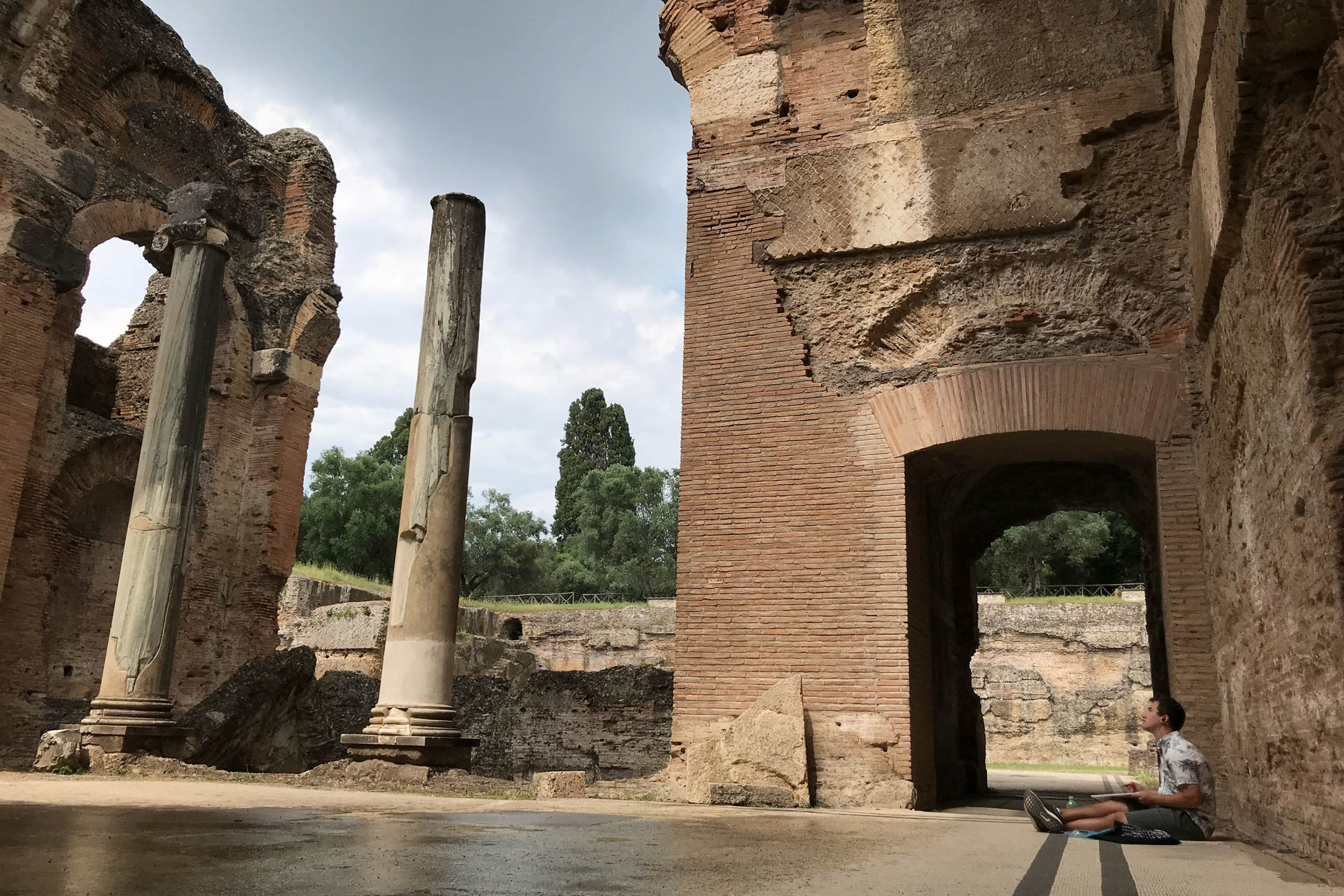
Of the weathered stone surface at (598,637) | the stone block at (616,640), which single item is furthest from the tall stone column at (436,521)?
the stone block at (616,640)

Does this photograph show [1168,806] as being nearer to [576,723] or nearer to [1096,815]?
[1096,815]

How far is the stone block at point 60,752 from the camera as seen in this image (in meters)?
8.57

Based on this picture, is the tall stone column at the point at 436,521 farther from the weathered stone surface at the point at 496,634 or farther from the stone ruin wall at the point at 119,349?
the weathered stone surface at the point at 496,634

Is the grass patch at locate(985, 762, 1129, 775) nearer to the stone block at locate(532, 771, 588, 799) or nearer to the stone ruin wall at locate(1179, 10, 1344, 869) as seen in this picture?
the stone block at locate(532, 771, 588, 799)

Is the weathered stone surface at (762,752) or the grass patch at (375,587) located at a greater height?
the grass patch at (375,587)

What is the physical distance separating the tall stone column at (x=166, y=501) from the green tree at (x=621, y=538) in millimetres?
34185

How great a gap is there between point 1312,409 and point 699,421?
185 inches

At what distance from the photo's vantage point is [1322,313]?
375 centimetres

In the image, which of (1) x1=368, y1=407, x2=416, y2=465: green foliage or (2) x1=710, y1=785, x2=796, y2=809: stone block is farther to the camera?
(1) x1=368, y1=407, x2=416, y2=465: green foliage

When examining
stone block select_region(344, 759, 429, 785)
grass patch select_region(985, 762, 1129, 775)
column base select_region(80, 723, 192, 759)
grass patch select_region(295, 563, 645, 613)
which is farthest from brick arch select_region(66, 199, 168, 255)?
grass patch select_region(985, 762, 1129, 775)

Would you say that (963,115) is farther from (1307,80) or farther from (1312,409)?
(1312,409)

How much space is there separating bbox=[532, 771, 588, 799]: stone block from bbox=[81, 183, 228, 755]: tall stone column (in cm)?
422

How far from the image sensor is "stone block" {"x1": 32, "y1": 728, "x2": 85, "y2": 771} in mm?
8570

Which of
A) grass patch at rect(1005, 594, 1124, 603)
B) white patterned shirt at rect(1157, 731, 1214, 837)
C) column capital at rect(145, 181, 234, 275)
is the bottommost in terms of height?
white patterned shirt at rect(1157, 731, 1214, 837)
